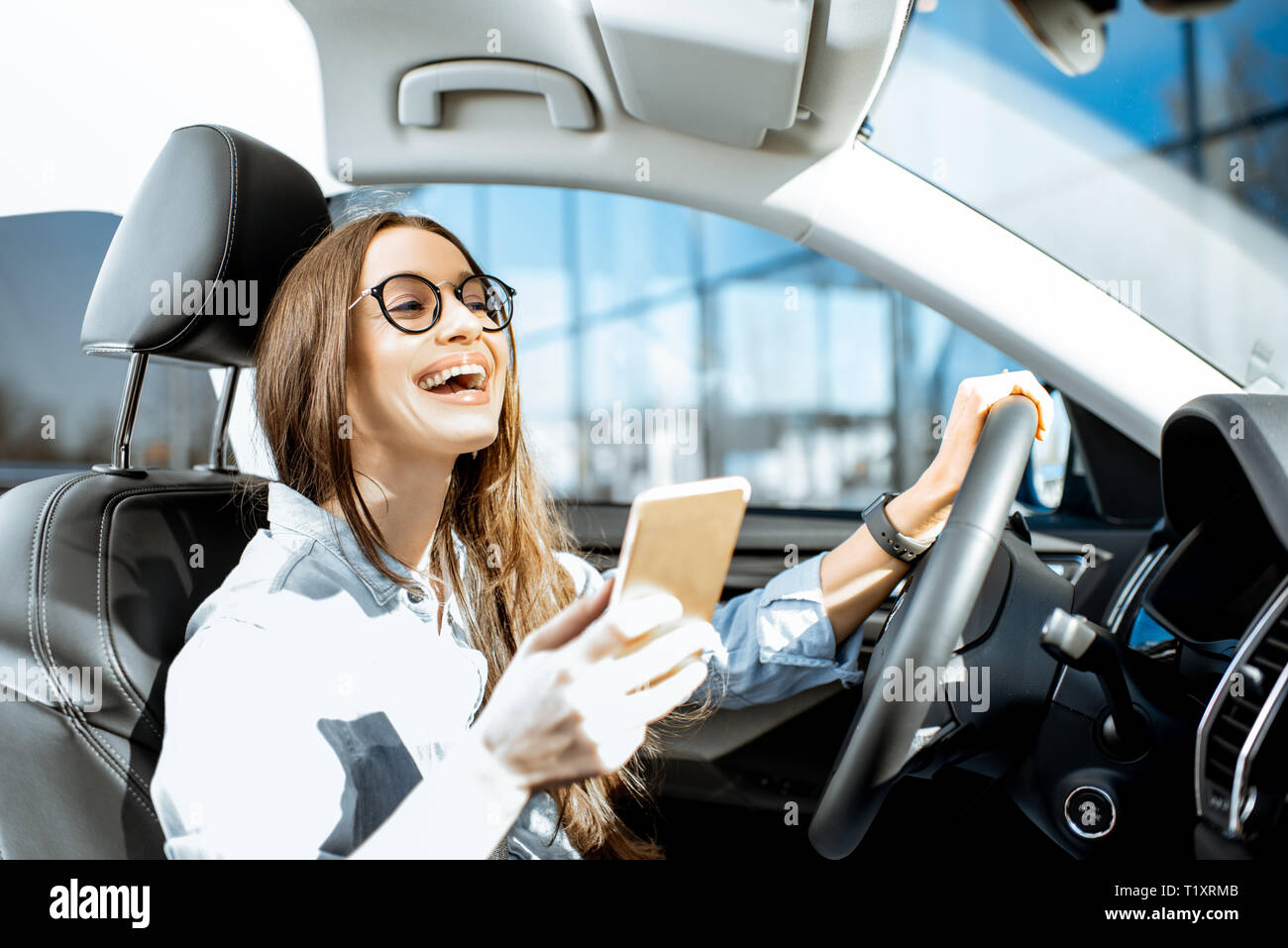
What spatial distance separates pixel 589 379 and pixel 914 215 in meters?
3.52

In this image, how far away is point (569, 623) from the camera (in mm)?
633

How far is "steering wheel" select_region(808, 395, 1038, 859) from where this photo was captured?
782mm

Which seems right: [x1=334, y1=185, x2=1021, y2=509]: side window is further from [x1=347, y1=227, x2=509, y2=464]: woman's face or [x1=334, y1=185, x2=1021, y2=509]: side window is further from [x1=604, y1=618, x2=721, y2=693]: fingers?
[x1=604, y1=618, x2=721, y2=693]: fingers

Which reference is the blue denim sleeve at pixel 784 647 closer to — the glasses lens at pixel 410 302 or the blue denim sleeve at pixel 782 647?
the blue denim sleeve at pixel 782 647

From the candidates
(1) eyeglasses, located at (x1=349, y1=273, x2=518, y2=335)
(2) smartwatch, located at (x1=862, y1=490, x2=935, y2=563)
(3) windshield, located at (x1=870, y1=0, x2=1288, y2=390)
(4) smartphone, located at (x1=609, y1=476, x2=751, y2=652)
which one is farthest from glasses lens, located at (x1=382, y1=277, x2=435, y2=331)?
(3) windshield, located at (x1=870, y1=0, x2=1288, y2=390)

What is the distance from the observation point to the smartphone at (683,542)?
594 mm

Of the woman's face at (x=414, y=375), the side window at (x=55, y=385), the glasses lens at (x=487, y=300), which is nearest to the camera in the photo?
the woman's face at (x=414, y=375)

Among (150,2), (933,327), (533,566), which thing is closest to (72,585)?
(533,566)

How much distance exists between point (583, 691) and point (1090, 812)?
591mm

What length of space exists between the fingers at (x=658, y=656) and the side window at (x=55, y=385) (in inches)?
49.5

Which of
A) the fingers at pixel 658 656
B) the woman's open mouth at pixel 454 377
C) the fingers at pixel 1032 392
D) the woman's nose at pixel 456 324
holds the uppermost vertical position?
the woman's nose at pixel 456 324

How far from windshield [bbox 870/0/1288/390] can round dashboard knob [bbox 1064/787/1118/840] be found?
0.62 m

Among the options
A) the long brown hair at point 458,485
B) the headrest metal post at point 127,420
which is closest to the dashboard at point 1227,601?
the long brown hair at point 458,485

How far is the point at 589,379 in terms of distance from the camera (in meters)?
4.71
